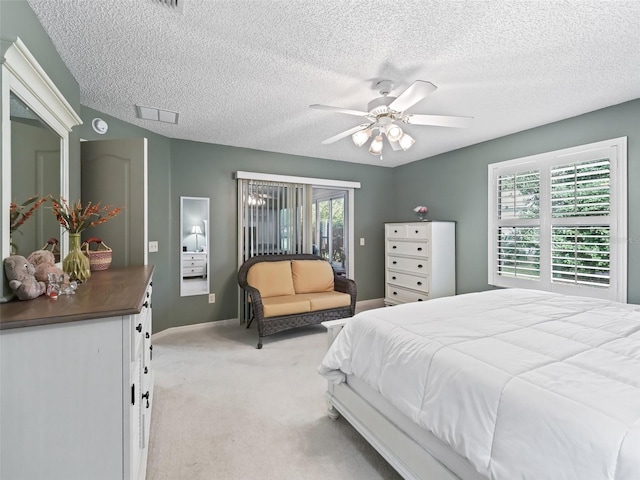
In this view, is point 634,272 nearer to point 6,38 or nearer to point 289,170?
point 289,170

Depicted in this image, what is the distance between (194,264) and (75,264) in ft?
7.45

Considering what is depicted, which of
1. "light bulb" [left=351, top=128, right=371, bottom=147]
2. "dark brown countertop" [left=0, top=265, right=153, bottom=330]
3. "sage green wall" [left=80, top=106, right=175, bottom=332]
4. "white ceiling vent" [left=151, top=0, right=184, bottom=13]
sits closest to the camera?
"dark brown countertop" [left=0, top=265, right=153, bottom=330]

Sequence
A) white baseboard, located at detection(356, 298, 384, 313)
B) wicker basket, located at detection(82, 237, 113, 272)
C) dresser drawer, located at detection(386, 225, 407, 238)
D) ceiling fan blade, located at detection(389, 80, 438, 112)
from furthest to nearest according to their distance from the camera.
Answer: white baseboard, located at detection(356, 298, 384, 313) < dresser drawer, located at detection(386, 225, 407, 238) < wicker basket, located at detection(82, 237, 113, 272) < ceiling fan blade, located at detection(389, 80, 438, 112)

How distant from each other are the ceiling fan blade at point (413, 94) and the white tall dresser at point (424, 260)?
2.28 meters

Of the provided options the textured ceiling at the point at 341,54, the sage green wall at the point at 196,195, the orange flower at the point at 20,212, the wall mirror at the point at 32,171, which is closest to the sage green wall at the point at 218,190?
the sage green wall at the point at 196,195

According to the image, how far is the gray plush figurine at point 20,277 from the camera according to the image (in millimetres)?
1229

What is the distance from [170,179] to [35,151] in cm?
225

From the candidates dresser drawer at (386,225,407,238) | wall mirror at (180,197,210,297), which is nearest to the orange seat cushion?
wall mirror at (180,197,210,297)

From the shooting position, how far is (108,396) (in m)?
1.11

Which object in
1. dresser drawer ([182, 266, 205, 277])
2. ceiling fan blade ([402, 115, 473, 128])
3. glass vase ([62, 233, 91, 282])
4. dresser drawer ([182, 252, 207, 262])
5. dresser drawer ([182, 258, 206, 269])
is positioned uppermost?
ceiling fan blade ([402, 115, 473, 128])

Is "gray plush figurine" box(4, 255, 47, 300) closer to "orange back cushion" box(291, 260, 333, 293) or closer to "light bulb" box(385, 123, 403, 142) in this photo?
"light bulb" box(385, 123, 403, 142)

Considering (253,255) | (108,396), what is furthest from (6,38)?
(253,255)

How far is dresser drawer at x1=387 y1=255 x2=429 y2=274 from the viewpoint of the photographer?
4.17m

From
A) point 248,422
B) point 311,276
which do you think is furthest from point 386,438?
point 311,276
